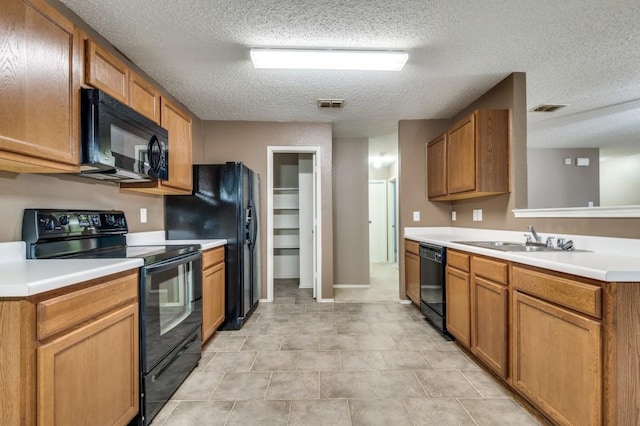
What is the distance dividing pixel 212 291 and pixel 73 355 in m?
1.45

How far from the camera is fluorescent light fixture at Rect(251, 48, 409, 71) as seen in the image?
216cm

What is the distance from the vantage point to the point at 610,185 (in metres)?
5.82

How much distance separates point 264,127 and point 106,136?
7.55ft

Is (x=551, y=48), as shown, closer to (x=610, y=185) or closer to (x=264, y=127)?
(x=264, y=127)

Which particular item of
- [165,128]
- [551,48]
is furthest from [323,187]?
[551,48]

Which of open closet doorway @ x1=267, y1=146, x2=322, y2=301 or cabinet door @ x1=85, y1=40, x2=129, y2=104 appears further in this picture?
open closet doorway @ x1=267, y1=146, x2=322, y2=301

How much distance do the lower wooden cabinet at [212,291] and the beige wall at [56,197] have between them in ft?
2.17

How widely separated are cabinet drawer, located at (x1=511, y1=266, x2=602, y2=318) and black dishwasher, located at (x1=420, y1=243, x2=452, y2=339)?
968mm

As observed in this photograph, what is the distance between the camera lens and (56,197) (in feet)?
5.54

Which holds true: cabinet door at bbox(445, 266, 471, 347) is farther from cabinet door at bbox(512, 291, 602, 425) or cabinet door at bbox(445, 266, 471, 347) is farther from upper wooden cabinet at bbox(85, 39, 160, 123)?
upper wooden cabinet at bbox(85, 39, 160, 123)

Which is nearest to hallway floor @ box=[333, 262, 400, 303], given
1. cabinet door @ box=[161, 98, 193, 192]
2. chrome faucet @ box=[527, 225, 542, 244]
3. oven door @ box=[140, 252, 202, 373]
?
chrome faucet @ box=[527, 225, 542, 244]

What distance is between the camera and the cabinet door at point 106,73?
1.55m

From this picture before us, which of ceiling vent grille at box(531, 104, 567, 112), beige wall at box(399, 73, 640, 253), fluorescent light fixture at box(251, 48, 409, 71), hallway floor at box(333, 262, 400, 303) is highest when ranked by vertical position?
ceiling vent grille at box(531, 104, 567, 112)

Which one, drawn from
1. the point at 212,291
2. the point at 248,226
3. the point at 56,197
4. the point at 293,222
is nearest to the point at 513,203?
the point at 248,226
